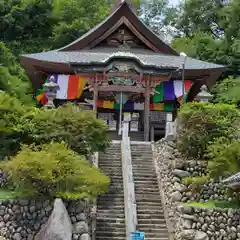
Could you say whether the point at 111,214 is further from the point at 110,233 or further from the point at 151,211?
the point at 151,211

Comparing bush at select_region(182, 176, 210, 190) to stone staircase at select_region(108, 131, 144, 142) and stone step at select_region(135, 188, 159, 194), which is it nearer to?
stone step at select_region(135, 188, 159, 194)

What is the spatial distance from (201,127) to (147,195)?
2896 millimetres

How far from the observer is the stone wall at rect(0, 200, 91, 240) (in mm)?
15109

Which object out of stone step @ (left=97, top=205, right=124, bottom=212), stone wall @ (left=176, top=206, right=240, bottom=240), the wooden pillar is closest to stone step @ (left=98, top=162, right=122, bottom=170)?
stone step @ (left=97, top=205, right=124, bottom=212)

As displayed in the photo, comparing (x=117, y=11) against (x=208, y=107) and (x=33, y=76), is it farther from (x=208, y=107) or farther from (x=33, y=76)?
(x=208, y=107)

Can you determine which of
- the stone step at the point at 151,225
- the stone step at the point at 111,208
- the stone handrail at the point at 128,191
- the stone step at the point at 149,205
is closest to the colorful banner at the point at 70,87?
the stone handrail at the point at 128,191

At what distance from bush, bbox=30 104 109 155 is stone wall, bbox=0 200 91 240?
2.89 m

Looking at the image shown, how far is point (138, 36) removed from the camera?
97.8ft

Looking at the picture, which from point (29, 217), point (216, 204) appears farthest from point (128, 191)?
point (29, 217)

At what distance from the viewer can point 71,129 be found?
59.6 feet

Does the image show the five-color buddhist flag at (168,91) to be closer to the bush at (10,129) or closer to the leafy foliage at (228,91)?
the leafy foliage at (228,91)

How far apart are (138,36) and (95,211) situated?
14.5 meters

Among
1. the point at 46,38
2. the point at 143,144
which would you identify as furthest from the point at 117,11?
the point at 46,38

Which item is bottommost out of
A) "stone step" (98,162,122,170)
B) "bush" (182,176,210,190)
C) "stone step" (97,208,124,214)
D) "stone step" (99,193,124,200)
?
"stone step" (97,208,124,214)
